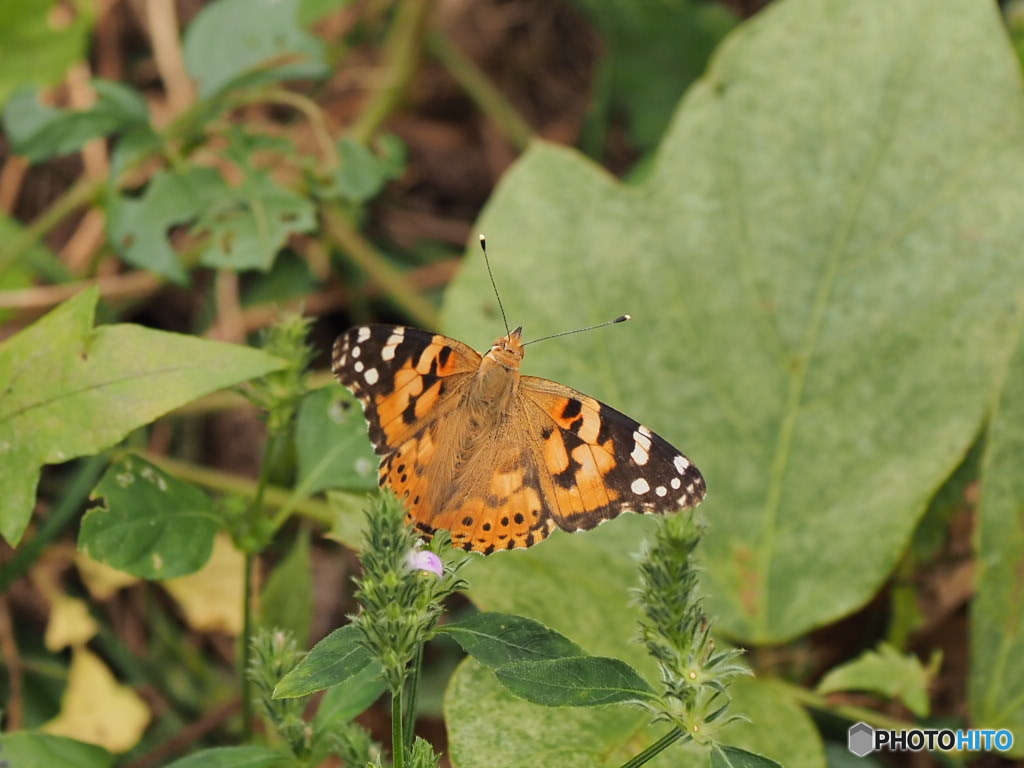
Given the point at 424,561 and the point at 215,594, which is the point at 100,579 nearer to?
the point at 215,594

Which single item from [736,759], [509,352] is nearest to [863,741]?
[736,759]

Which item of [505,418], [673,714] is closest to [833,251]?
[505,418]

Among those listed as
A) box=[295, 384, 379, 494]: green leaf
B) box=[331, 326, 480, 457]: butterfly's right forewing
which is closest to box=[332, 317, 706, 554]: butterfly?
box=[331, 326, 480, 457]: butterfly's right forewing

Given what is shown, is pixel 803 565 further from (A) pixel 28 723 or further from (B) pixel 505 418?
(A) pixel 28 723

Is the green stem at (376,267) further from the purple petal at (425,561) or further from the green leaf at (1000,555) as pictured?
the purple petal at (425,561)

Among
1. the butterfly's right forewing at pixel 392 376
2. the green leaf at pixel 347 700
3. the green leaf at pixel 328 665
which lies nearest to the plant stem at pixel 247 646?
the green leaf at pixel 347 700

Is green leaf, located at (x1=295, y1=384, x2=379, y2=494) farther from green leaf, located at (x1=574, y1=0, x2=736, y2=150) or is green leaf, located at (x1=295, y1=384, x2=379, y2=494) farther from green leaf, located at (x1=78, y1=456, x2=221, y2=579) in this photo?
green leaf, located at (x1=574, y1=0, x2=736, y2=150)
